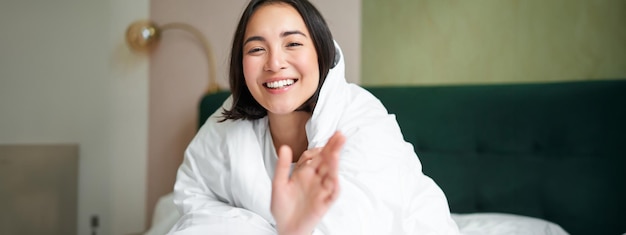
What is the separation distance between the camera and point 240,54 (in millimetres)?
1157

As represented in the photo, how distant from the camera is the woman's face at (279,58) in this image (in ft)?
3.47

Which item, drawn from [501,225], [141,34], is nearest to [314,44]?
[501,225]

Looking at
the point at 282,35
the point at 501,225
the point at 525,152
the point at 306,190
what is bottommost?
the point at 501,225

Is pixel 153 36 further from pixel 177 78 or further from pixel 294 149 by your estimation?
pixel 294 149

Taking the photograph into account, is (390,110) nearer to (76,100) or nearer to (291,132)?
(291,132)

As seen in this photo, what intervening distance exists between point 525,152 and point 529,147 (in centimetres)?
2

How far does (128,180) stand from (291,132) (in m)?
1.47

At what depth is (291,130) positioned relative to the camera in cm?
121

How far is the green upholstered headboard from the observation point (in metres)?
1.46

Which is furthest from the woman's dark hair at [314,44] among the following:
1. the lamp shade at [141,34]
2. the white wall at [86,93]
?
the lamp shade at [141,34]

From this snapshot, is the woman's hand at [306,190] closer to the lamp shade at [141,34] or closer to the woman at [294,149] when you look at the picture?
the woman at [294,149]

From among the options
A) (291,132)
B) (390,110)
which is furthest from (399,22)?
(291,132)

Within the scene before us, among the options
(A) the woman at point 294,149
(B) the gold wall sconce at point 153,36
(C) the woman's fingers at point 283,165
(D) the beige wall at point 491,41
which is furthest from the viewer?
(B) the gold wall sconce at point 153,36

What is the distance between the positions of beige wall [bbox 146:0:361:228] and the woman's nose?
120 centimetres
